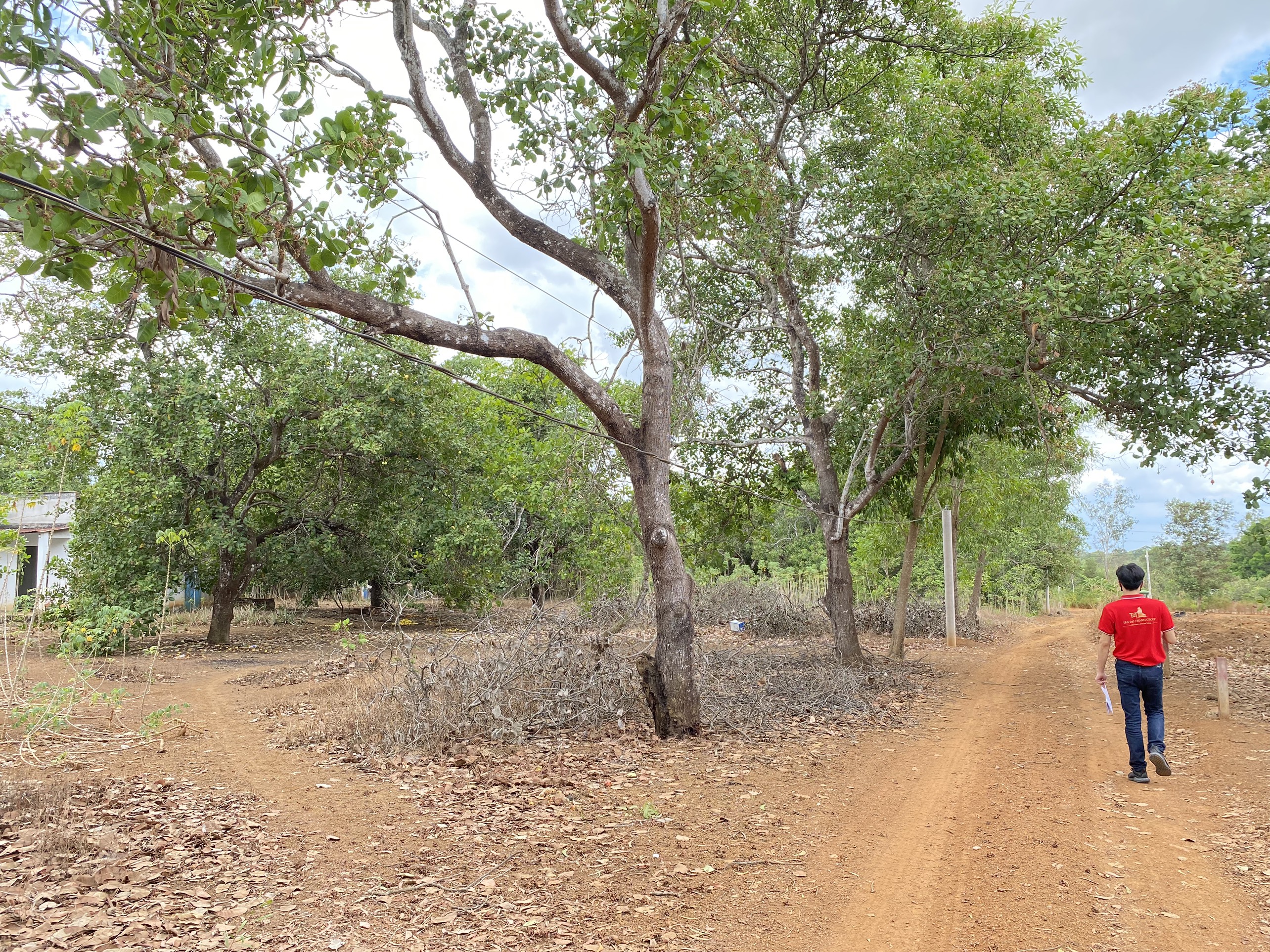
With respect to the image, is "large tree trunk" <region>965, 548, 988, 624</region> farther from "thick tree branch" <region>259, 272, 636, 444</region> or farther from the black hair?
"thick tree branch" <region>259, 272, 636, 444</region>

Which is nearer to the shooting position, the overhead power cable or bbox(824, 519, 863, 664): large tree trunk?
the overhead power cable

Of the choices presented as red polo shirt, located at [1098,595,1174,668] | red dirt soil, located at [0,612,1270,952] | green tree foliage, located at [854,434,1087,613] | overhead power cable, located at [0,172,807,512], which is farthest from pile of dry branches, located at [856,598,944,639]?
overhead power cable, located at [0,172,807,512]

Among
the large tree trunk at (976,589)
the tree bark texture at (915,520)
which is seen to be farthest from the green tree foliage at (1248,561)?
the tree bark texture at (915,520)

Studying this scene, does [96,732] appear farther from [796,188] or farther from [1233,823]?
[796,188]

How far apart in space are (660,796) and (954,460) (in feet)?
34.8

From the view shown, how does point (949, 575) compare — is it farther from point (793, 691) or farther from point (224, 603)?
point (224, 603)

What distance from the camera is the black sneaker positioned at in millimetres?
6703

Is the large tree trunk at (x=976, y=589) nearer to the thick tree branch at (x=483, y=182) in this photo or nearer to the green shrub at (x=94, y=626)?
the thick tree branch at (x=483, y=182)

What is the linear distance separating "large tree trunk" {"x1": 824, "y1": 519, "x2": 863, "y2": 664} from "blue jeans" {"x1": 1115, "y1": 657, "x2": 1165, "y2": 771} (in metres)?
6.01

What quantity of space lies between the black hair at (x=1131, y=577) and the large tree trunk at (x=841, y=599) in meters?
5.95

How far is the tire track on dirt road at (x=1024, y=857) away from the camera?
392cm

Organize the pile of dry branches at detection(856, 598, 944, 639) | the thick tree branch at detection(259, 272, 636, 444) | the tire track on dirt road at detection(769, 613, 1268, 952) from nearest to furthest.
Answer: the tire track on dirt road at detection(769, 613, 1268, 952) < the thick tree branch at detection(259, 272, 636, 444) < the pile of dry branches at detection(856, 598, 944, 639)

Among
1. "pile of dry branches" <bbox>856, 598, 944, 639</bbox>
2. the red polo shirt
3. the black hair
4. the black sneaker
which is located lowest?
the black sneaker

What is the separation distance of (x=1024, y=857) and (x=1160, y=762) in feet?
9.24
